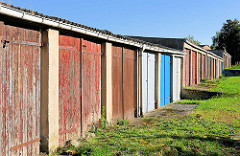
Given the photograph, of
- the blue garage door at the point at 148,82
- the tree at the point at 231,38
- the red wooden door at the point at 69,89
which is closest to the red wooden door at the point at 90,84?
the red wooden door at the point at 69,89

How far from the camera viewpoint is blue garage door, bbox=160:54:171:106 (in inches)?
470

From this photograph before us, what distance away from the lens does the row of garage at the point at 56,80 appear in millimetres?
4121

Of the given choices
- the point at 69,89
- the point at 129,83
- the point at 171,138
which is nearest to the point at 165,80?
the point at 129,83

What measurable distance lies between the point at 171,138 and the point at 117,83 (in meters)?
2.59

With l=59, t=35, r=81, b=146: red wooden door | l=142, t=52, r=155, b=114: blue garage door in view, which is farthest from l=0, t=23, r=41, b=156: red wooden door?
l=142, t=52, r=155, b=114: blue garage door

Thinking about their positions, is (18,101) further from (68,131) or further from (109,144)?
(109,144)

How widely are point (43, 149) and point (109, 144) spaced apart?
1.47m

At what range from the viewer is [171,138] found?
6020 millimetres

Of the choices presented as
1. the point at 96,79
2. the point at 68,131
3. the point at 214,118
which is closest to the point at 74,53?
the point at 96,79

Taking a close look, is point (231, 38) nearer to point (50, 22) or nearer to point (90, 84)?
point (90, 84)

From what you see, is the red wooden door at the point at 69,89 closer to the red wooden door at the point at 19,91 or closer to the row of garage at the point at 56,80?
the row of garage at the point at 56,80

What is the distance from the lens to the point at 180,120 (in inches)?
323

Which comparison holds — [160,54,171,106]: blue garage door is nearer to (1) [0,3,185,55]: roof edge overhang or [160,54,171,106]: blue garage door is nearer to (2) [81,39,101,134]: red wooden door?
(1) [0,3,185,55]: roof edge overhang

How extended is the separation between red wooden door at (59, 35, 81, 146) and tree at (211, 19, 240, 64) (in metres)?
53.6
